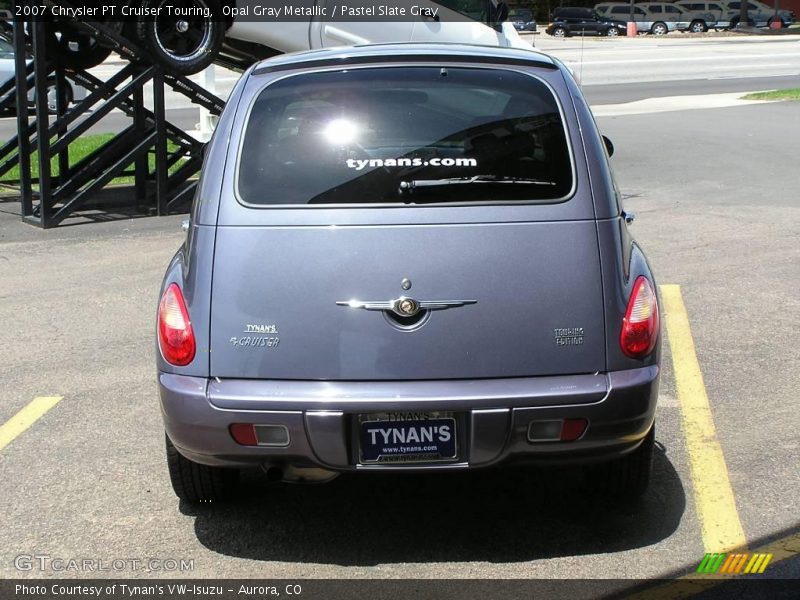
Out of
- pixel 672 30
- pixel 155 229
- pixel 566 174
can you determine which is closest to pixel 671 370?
pixel 566 174

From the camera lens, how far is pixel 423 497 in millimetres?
4660

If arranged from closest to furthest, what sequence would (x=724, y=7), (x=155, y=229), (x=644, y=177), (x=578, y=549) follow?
(x=578, y=549)
(x=155, y=229)
(x=644, y=177)
(x=724, y=7)

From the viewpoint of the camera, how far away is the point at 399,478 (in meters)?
4.84

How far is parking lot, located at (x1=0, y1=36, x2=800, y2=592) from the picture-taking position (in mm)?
4102

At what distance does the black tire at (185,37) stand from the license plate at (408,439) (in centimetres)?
828

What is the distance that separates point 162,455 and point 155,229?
237 inches

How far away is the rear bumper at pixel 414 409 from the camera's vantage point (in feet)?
12.5

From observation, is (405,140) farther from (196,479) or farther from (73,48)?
(73,48)

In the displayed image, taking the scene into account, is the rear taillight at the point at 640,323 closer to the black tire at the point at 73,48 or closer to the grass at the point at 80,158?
the black tire at the point at 73,48

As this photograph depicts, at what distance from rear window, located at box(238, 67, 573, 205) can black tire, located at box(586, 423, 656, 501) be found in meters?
1.03

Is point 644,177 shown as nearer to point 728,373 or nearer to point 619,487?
point 728,373

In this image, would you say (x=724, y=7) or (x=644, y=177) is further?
(x=724, y=7)

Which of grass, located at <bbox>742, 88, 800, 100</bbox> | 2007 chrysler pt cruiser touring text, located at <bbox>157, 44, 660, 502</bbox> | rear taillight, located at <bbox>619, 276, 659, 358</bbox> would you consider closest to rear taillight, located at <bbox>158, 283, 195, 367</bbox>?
2007 chrysler pt cruiser touring text, located at <bbox>157, 44, 660, 502</bbox>

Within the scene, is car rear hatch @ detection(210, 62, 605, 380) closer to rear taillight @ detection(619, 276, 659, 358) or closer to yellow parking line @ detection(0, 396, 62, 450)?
rear taillight @ detection(619, 276, 659, 358)
